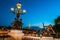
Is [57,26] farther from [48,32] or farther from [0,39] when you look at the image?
[0,39]

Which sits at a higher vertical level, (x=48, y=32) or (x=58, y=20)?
(x=58, y=20)

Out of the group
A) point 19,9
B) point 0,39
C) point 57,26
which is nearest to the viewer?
point 0,39

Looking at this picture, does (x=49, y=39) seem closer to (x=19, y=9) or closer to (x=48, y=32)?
(x=48, y=32)

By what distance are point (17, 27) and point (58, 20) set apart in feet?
70.8

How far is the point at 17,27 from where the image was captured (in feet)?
75.5

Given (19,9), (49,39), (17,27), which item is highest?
(19,9)

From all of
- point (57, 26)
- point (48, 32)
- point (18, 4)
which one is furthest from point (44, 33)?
point (57, 26)

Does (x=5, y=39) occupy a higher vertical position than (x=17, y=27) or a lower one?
lower

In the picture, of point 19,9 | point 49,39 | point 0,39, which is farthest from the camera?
point 19,9

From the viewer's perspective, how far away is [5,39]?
18.8 m

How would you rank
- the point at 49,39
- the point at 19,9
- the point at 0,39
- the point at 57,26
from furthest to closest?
the point at 57,26
the point at 19,9
the point at 49,39
the point at 0,39

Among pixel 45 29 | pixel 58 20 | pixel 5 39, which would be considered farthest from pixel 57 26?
pixel 5 39

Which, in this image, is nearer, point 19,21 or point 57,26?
point 19,21

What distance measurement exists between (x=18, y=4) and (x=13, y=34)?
3.65 meters
